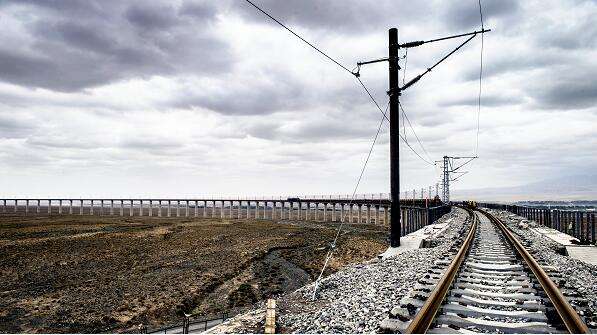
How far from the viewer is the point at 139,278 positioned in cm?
2028

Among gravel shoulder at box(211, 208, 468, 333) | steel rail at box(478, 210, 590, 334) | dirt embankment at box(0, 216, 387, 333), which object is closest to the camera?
steel rail at box(478, 210, 590, 334)

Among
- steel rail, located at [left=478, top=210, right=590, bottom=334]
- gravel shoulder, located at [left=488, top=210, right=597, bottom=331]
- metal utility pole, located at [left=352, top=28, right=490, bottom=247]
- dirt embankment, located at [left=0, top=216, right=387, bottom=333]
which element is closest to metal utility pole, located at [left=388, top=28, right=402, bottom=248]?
metal utility pole, located at [left=352, top=28, right=490, bottom=247]

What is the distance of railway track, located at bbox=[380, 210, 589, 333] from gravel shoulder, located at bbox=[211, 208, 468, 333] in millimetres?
416

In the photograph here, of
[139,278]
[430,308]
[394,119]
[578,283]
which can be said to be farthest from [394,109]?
[139,278]

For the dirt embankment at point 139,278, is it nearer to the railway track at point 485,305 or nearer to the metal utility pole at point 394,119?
the metal utility pole at point 394,119

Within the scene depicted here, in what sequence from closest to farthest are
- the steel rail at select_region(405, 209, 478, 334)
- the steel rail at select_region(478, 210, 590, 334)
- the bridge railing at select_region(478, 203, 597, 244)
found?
the steel rail at select_region(478, 210, 590, 334) → the steel rail at select_region(405, 209, 478, 334) → the bridge railing at select_region(478, 203, 597, 244)

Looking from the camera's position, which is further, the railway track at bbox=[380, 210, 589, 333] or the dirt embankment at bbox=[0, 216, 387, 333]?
the dirt embankment at bbox=[0, 216, 387, 333]

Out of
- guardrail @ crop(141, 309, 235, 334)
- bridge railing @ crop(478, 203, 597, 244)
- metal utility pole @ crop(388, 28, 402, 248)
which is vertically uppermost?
metal utility pole @ crop(388, 28, 402, 248)

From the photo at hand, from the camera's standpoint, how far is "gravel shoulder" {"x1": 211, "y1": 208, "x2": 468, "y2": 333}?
5801 millimetres

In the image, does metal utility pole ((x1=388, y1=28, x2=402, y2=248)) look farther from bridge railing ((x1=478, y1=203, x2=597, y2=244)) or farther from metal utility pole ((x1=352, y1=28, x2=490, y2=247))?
bridge railing ((x1=478, y1=203, x2=597, y2=244))

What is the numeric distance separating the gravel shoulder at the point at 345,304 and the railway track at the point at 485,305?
416mm

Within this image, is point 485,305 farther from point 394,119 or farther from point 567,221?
point 567,221

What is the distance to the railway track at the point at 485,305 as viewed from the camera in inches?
204

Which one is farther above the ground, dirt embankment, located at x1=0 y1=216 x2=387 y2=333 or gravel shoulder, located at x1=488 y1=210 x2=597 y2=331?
gravel shoulder, located at x1=488 y1=210 x2=597 y2=331
